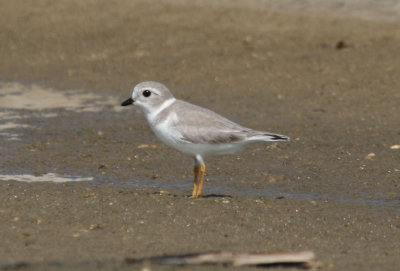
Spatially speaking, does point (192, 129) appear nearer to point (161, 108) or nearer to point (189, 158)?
point (161, 108)

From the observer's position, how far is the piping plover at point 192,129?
8.41 metres

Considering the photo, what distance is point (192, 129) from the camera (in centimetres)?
841

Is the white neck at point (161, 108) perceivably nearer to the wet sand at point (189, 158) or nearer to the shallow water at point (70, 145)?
the wet sand at point (189, 158)

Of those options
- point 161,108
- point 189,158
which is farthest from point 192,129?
point 189,158

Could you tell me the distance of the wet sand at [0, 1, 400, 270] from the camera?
729 cm

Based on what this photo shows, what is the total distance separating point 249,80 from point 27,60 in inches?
191

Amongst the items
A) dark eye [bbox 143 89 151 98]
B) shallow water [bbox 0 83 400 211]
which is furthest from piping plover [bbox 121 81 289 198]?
shallow water [bbox 0 83 400 211]

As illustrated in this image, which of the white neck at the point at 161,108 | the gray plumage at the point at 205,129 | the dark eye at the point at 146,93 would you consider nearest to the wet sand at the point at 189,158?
the gray plumage at the point at 205,129

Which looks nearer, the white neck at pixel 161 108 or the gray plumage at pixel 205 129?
the gray plumage at pixel 205 129

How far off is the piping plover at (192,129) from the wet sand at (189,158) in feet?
1.80

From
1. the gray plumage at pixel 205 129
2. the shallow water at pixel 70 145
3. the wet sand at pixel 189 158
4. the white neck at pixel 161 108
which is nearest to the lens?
the wet sand at pixel 189 158

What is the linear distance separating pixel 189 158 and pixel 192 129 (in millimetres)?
2132

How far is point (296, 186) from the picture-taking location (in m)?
9.33

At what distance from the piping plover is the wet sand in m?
0.55
